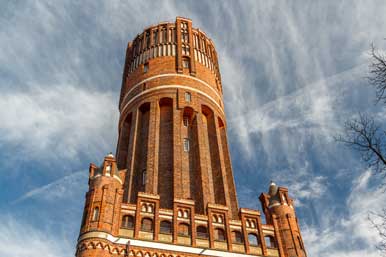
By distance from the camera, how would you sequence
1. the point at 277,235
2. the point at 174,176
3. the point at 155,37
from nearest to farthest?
1. the point at 277,235
2. the point at 174,176
3. the point at 155,37

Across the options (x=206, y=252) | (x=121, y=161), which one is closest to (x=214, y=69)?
(x=121, y=161)

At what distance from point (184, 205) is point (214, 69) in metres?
16.6

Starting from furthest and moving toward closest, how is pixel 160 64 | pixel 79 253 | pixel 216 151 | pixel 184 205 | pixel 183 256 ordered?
pixel 160 64
pixel 216 151
pixel 184 205
pixel 183 256
pixel 79 253

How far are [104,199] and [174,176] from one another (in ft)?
18.4

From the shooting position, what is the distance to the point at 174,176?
22016 mm

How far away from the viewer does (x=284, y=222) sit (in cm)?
1966

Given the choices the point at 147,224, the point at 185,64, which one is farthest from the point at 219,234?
the point at 185,64

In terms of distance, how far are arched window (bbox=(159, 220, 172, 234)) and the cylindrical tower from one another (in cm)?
229

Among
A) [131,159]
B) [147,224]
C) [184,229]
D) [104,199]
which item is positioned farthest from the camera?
[131,159]

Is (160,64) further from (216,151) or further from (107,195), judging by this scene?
(107,195)

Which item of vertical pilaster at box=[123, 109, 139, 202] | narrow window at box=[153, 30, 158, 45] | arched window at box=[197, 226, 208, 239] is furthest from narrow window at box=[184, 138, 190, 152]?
narrow window at box=[153, 30, 158, 45]

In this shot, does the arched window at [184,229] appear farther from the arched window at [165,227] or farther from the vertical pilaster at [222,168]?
the vertical pilaster at [222,168]

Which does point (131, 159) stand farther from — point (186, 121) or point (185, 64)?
point (185, 64)

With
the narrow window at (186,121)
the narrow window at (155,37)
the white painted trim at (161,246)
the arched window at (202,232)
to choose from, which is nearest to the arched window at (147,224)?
the white painted trim at (161,246)
